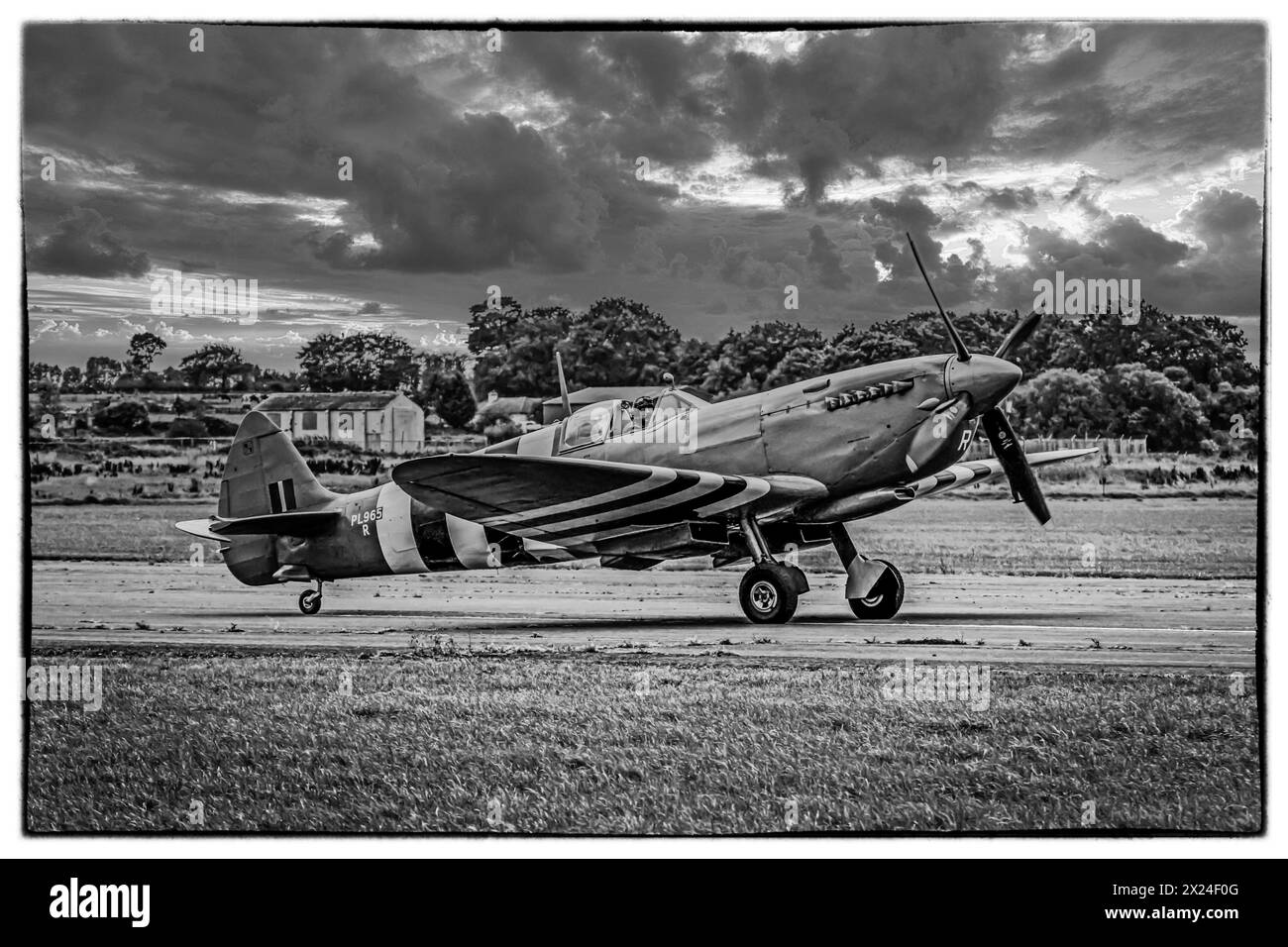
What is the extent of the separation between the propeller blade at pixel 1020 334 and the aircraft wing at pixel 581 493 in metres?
1.85

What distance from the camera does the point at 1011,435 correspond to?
32.2 ft

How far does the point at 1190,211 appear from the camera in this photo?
970 cm

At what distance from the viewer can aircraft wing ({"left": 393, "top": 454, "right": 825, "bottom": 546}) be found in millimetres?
9250

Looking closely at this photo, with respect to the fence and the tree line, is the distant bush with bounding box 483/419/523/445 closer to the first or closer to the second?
the tree line

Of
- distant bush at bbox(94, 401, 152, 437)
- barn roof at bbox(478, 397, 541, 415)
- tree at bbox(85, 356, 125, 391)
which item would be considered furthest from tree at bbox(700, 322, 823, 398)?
tree at bbox(85, 356, 125, 391)

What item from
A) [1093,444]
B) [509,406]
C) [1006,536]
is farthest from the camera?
[1006,536]

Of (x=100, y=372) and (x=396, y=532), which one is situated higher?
(x=100, y=372)

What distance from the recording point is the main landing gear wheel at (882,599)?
10.2 meters

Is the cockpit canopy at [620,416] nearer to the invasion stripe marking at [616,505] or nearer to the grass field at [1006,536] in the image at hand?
the invasion stripe marking at [616,505]

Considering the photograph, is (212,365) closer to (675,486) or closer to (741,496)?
(675,486)

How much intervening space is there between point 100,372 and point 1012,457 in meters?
7.99

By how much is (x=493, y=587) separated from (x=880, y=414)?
4265 millimetres

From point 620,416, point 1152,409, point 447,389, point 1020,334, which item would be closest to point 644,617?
point 620,416

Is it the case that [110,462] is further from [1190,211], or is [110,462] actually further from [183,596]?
[1190,211]
